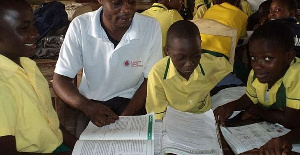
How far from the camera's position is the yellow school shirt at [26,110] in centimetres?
102

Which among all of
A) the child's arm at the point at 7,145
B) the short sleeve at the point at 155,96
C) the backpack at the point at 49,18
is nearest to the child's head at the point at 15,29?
the child's arm at the point at 7,145

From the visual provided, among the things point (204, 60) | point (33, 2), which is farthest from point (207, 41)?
point (33, 2)

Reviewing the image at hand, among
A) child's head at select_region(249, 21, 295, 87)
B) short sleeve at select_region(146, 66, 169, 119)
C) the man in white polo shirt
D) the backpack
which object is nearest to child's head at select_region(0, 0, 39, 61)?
the man in white polo shirt

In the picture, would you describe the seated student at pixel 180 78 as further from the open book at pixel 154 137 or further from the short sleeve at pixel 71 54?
the short sleeve at pixel 71 54

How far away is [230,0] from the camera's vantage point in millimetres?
3201

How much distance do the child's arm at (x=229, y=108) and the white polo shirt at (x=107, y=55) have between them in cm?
47

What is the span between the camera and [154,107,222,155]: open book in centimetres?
112

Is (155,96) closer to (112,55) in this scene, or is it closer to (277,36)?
(112,55)

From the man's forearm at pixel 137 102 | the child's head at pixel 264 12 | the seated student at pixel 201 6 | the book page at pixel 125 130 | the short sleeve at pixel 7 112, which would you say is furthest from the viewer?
the seated student at pixel 201 6

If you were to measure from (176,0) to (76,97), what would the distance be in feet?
5.12

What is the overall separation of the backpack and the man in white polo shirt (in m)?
0.95

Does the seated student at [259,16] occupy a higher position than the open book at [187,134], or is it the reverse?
the open book at [187,134]

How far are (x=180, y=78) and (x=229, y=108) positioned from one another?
0.28 metres

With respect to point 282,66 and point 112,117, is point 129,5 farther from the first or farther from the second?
point 282,66
